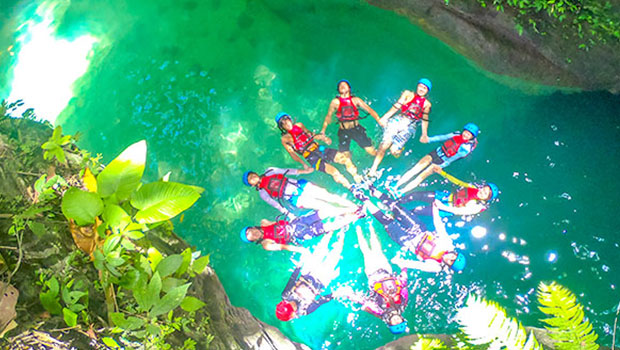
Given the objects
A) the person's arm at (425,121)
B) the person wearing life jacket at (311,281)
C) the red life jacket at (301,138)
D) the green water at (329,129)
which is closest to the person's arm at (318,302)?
the person wearing life jacket at (311,281)

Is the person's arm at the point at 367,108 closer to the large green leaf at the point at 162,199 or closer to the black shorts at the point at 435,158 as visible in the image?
the black shorts at the point at 435,158

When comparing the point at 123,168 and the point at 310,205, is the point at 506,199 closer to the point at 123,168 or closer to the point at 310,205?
the point at 310,205

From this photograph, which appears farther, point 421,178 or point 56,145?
point 421,178

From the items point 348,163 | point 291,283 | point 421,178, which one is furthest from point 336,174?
point 291,283

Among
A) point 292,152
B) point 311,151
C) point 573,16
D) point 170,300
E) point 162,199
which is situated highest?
point 162,199

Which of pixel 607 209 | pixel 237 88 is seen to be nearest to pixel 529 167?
pixel 607 209

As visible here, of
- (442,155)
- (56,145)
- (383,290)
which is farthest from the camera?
(442,155)

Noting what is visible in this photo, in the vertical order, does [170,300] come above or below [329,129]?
above

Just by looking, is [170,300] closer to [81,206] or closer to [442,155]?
[81,206]
